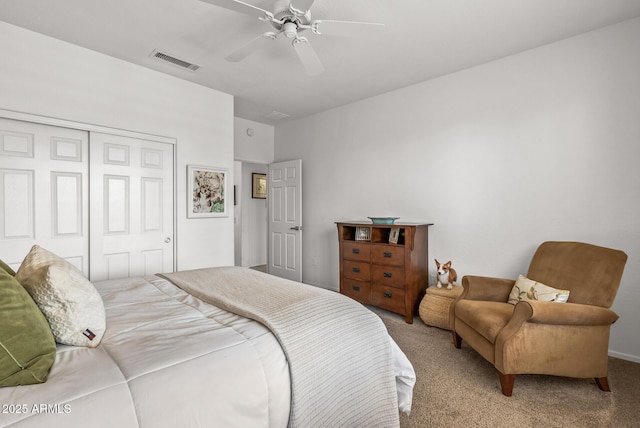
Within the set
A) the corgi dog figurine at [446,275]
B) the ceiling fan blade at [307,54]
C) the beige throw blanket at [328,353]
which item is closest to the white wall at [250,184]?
the ceiling fan blade at [307,54]

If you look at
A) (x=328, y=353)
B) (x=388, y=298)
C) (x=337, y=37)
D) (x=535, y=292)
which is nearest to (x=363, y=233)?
(x=388, y=298)

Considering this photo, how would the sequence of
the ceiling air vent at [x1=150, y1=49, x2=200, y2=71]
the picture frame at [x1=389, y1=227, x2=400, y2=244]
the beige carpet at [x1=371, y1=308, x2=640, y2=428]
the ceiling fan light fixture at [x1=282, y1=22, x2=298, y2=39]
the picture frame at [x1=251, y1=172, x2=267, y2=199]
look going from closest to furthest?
the beige carpet at [x1=371, y1=308, x2=640, y2=428] → the ceiling fan light fixture at [x1=282, y1=22, x2=298, y2=39] → the ceiling air vent at [x1=150, y1=49, x2=200, y2=71] → the picture frame at [x1=389, y1=227, x2=400, y2=244] → the picture frame at [x1=251, y1=172, x2=267, y2=199]

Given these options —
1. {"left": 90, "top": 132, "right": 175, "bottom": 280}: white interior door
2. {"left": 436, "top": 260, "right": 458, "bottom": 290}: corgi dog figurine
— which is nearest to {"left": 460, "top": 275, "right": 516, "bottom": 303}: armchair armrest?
{"left": 436, "top": 260, "right": 458, "bottom": 290}: corgi dog figurine

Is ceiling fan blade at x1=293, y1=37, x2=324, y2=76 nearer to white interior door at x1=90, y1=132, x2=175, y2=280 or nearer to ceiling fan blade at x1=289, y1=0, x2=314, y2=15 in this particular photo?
ceiling fan blade at x1=289, y1=0, x2=314, y2=15

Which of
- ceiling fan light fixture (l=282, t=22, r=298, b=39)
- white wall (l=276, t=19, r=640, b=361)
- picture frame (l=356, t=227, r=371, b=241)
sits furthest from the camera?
picture frame (l=356, t=227, r=371, b=241)

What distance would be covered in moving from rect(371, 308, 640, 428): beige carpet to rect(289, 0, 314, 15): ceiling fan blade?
2.52 meters

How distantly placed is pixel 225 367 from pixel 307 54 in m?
2.19

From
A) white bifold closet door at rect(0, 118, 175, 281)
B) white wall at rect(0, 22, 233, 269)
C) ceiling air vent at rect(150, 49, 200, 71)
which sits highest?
ceiling air vent at rect(150, 49, 200, 71)

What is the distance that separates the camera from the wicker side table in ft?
9.93

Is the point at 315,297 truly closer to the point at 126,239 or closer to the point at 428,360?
the point at 428,360

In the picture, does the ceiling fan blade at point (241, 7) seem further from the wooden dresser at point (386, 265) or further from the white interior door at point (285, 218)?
the white interior door at point (285, 218)

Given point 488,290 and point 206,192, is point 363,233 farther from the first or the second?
point 206,192

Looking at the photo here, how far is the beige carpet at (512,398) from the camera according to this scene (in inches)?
67.9

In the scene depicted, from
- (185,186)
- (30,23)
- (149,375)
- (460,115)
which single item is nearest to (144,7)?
(30,23)
